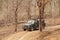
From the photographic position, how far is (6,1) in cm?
5984

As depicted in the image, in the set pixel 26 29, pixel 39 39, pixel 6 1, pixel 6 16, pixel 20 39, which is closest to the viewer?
pixel 39 39

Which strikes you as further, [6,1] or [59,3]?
[59,3]

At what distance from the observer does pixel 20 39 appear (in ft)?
79.9

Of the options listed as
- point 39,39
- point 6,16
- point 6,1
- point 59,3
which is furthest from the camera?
point 59,3

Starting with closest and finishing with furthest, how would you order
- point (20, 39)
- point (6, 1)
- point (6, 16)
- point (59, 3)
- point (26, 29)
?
point (20, 39) → point (26, 29) → point (6, 16) → point (6, 1) → point (59, 3)

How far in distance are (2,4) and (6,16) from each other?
7.83 meters

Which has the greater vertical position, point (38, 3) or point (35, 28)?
point (38, 3)


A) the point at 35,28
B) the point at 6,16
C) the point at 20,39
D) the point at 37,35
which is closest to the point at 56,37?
the point at 37,35

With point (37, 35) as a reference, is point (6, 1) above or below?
above

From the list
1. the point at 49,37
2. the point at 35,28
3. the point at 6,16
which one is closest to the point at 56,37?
the point at 49,37

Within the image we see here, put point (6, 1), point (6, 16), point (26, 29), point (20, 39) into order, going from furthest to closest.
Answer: point (6, 1) → point (6, 16) → point (26, 29) → point (20, 39)

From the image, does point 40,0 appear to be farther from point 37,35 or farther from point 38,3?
point 37,35

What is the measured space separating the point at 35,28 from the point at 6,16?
2468 centimetres

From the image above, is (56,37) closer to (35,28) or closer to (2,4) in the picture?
(35,28)
